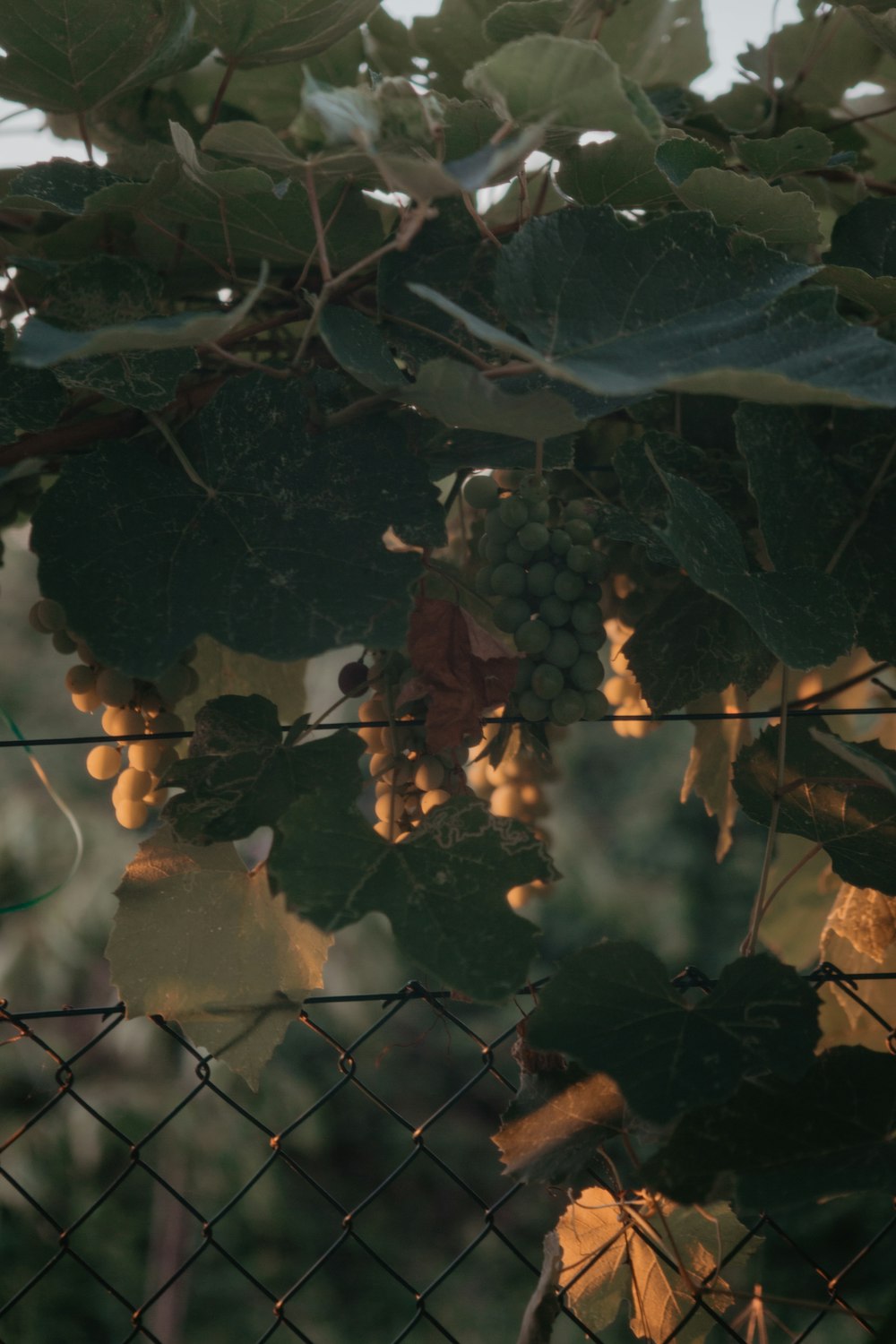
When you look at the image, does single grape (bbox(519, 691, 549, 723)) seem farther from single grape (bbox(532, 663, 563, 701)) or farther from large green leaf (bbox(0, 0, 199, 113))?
large green leaf (bbox(0, 0, 199, 113))

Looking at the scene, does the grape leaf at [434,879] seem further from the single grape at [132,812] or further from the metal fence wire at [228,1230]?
the metal fence wire at [228,1230]

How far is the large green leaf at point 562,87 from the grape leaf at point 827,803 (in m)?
0.34

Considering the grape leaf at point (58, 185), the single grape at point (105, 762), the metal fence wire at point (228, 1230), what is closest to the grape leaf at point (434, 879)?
the single grape at point (105, 762)

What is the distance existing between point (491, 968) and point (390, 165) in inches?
12.7

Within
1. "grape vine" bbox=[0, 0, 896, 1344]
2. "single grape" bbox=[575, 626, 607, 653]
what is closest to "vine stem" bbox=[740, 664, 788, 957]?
"grape vine" bbox=[0, 0, 896, 1344]

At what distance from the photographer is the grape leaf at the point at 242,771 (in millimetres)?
581

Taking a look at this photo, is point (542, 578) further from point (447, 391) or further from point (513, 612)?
point (447, 391)

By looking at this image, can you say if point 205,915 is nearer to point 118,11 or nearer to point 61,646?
point 61,646

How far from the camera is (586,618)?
2.06 ft

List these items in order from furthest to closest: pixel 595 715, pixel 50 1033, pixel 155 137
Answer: pixel 50 1033 → pixel 155 137 → pixel 595 715

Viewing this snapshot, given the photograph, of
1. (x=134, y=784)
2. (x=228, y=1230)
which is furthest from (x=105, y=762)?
(x=228, y=1230)

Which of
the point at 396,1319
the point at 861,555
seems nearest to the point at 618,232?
the point at 861,555

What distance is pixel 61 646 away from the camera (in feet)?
2.30

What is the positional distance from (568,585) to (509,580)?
0.03 m
